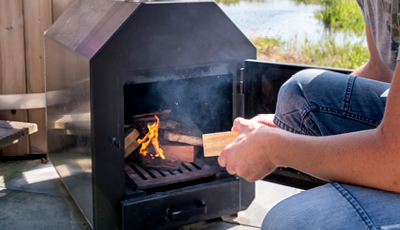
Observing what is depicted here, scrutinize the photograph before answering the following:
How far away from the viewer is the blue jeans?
30.7 inches

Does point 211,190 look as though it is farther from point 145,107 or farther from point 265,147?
point 265,147

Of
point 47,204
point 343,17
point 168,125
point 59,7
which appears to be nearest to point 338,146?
point 168,125

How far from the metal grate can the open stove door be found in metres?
0.31

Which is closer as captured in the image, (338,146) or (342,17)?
(338,146)

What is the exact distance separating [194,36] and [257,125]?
69 cm

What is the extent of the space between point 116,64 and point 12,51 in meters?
1.13

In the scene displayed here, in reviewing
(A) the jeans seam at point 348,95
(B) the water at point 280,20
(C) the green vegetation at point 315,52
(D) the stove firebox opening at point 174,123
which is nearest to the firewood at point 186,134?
(D) the stove firebox opening at point 174,123

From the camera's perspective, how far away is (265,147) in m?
1.01

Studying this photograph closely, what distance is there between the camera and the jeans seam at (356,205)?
0.75 metres

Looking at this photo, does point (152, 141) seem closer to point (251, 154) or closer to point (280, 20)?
point (251, 154)

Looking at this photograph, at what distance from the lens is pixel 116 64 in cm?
152

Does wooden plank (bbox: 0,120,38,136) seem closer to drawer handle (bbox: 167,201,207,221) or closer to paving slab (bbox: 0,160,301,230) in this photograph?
paving slab (bbox: 0,160,301,230)

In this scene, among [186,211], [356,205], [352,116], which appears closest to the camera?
[356,205]

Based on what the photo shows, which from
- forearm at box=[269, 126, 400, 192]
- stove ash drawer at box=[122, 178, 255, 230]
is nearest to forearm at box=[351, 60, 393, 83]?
forearm at box=[269, 126, 400, 192]
